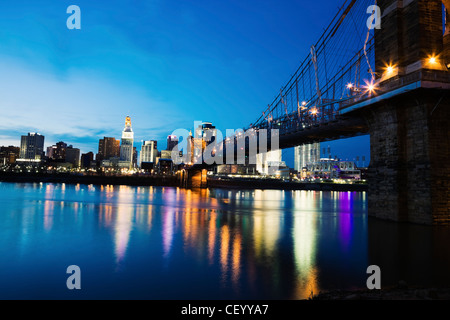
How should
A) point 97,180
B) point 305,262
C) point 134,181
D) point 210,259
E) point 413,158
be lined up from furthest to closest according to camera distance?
point 97,180 < point 134,181 < point 413,158 < point 210,259 < point 305,262

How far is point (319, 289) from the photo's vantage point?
26.9 feet

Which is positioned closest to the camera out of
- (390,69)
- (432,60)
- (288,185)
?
(432,60)

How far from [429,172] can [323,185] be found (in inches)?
3475

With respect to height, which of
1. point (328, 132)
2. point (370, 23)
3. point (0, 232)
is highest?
point (370, 23)

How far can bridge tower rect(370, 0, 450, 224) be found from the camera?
18.6 meters

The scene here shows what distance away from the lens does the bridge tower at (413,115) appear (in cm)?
1859

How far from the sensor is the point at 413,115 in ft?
65.6

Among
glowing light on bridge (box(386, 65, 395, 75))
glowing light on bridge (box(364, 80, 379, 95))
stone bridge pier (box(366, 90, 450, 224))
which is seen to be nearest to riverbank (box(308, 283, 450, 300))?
stone bridge pier (box(366, 90, 450, 224))

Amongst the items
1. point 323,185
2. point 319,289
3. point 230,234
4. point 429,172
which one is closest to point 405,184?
point 429,172

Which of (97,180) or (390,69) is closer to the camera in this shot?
(390,69)

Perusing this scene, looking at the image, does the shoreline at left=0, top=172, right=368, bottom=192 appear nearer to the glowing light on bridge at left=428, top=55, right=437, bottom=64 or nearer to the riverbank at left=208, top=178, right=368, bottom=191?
the riverbank at left=208, top=178, right=368, bottom=191

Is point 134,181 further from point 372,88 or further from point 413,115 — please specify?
point 413,115

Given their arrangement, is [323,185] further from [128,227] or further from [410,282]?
[410,282]

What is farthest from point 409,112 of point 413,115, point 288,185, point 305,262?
point 288,185
